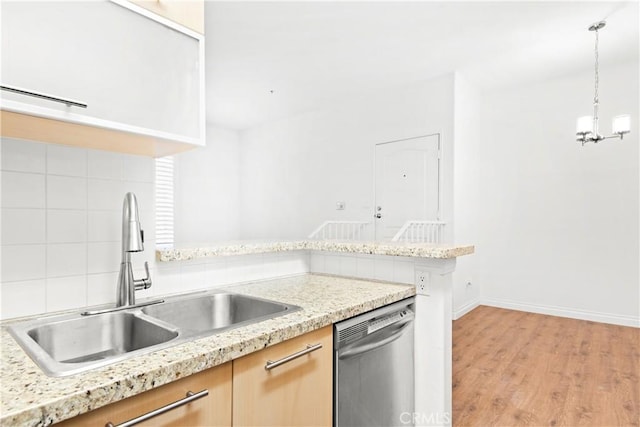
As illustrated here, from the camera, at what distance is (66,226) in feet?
4.08

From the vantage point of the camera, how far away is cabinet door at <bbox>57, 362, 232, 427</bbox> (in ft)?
2.35

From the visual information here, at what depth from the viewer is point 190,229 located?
603cm

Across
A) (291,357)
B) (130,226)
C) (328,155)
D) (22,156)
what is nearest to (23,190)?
(22,156)

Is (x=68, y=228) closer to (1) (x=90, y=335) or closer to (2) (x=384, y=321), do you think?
(1) (x=90, y=335)

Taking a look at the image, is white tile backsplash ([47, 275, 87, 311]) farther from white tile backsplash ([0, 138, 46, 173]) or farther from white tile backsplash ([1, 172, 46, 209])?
white tile backsplash ([0, 138, 46, 173])

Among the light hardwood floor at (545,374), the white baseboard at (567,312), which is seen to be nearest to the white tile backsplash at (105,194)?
the light hardwood floor at (545,374)

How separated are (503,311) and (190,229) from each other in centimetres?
484

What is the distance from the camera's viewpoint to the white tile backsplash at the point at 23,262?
1.12 m

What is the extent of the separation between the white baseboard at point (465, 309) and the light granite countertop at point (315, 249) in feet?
9.17

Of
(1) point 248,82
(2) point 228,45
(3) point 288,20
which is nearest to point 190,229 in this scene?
(1) point 248,82

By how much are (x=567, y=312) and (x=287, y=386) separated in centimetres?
443

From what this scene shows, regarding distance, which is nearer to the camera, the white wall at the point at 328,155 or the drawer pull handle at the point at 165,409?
the drawer pull handle at the point at 165,409

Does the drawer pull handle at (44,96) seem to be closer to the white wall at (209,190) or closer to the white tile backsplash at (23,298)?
the white tile backsplash at (23,298)

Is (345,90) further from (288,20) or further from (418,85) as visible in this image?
(288,20)
